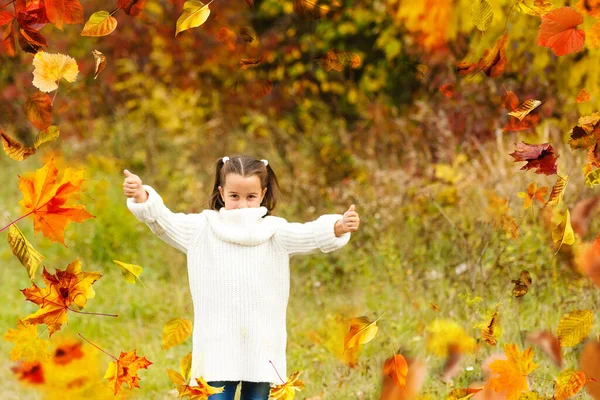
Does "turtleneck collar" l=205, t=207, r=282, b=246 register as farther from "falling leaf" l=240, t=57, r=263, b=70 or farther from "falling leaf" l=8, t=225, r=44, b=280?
"falling leaf" l=8, t=225, r=44, b=280

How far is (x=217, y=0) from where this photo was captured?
7.89 metres

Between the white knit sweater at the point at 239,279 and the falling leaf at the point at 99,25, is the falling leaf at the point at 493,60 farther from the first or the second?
the falling leaf at the point at 99,25

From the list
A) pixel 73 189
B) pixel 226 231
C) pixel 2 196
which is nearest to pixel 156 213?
pixel 226 231

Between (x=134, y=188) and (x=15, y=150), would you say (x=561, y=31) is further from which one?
(x=15, y=150)

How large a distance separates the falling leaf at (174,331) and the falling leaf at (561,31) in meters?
1.26

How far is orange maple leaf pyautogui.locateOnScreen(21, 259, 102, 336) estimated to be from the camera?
2602 millimetres

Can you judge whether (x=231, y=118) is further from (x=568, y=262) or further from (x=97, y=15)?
(x=97, y=15)

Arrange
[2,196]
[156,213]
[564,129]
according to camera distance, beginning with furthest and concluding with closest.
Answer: [2,196] < [564,129] < [156,213]

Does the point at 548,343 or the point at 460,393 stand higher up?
the point at 460,393

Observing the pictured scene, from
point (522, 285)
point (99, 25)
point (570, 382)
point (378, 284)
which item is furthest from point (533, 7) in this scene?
point (378, 284)

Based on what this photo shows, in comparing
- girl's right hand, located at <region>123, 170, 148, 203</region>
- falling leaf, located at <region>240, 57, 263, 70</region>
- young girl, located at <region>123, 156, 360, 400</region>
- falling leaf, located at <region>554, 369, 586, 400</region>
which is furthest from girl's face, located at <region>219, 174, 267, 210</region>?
falling leaf, located at <region>554, 369, 586, 400</region>

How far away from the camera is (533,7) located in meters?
2.64

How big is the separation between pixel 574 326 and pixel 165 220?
45.9 inches

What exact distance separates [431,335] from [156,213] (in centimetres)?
167
